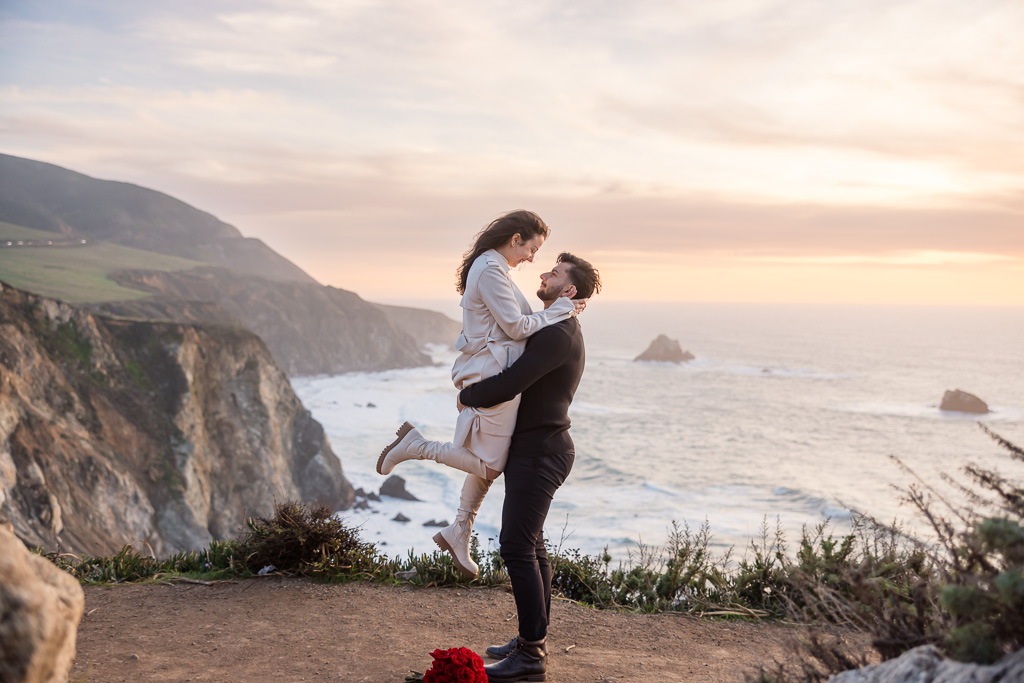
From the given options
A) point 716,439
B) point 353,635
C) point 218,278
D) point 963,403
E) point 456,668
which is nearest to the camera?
point 456,668

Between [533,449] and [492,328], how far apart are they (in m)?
0.74

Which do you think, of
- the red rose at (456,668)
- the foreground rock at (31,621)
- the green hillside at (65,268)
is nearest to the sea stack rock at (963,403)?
the green hillside at (65,268)

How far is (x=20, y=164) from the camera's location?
335ft

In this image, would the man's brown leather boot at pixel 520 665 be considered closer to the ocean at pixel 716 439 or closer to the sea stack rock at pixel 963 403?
the ocean at pixel 716 439

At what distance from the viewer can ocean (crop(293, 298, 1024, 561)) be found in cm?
3094

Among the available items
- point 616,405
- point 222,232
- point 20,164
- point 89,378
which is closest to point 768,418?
point 616,405

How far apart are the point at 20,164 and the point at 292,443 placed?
307ft

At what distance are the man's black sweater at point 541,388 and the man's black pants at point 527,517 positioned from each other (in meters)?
0.09

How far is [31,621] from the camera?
2561 millimetres

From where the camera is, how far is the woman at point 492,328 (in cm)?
400

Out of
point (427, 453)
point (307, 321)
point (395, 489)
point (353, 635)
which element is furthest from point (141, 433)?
point (307, 321)

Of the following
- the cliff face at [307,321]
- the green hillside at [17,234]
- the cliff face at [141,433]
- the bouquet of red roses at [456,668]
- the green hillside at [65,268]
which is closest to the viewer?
the bouquet of red roses at [456,668]

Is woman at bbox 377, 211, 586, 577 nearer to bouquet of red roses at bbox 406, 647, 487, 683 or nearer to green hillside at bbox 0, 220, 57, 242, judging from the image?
bouquet of red roses at bbox 406, 647, 487, 683

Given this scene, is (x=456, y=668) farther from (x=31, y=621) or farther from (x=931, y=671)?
(x=931, y=671)
